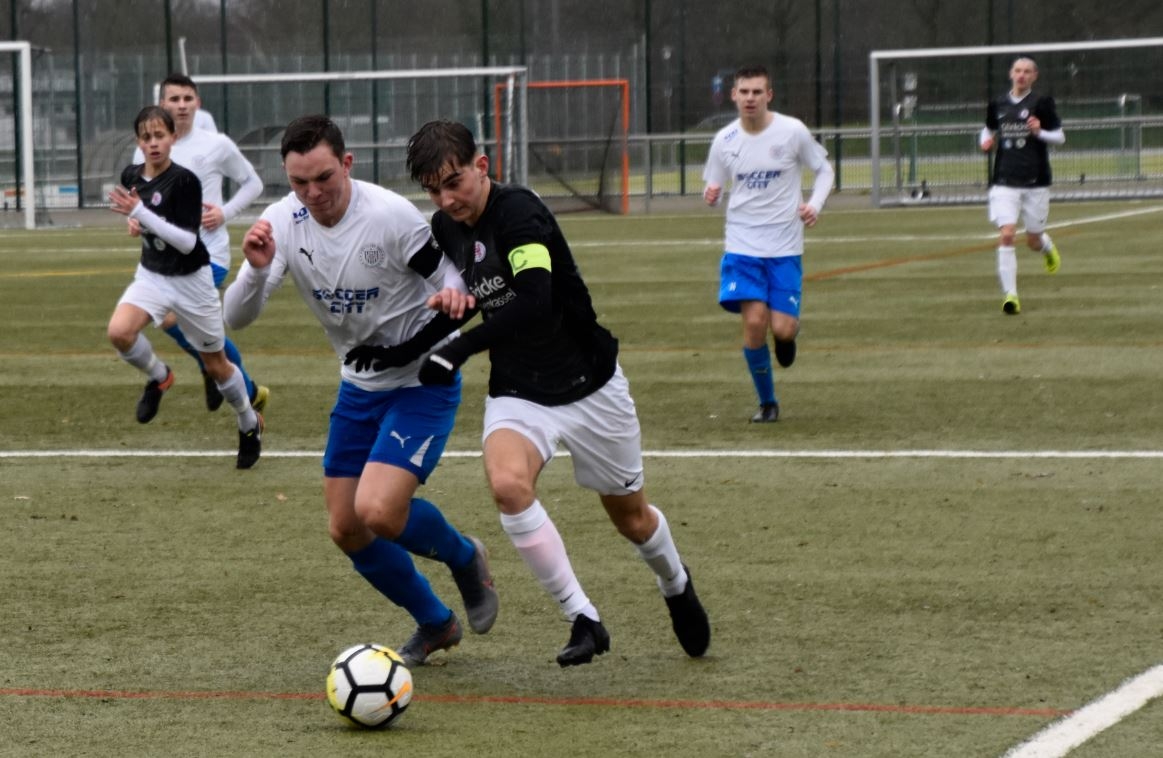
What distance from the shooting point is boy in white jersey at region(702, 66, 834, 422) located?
11.0 metres

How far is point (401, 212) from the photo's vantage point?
238 inches

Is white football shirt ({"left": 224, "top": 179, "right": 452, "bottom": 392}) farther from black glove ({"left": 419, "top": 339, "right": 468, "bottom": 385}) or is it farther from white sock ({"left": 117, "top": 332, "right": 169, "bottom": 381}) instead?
white sock ({"left": 117, "top": 332, "right": 169, "bottom": 381})

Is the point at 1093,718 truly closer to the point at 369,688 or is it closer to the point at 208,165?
the point at 369,688

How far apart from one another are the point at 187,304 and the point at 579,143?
23514mm

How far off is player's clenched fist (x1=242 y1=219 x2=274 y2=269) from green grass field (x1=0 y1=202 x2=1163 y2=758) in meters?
1.35

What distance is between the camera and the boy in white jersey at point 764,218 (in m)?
11.0

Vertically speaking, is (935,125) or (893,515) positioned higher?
(935,125)

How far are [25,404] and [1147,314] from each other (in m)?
9.16

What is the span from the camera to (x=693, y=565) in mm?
7355

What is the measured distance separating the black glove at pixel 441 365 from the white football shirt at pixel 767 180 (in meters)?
5.55

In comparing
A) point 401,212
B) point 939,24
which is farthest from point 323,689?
point 939,24

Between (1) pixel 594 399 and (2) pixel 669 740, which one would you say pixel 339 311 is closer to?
(1) pixel 594 399

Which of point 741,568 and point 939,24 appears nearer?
point 741,568


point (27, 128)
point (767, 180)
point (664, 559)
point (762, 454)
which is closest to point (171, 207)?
point (762, 454)
